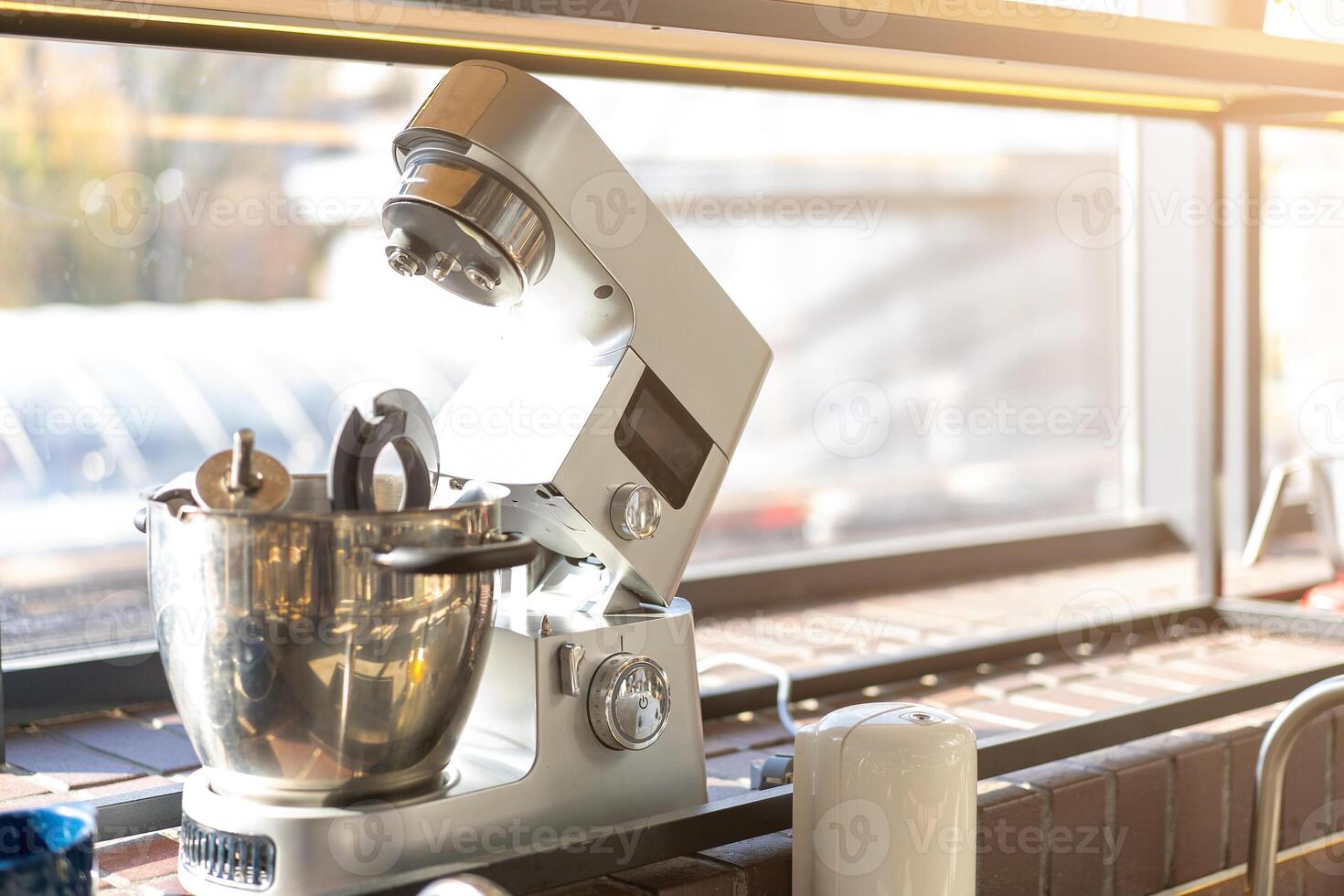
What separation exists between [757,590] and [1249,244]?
0.96 metres

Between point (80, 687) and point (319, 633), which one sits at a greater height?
point (319, 633)

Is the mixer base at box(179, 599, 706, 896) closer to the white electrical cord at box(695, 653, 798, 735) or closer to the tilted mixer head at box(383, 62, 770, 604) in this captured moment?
the tilted mixer head at box(383, 62, 770, 604)

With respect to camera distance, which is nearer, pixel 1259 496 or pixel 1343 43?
pixel 1343 43

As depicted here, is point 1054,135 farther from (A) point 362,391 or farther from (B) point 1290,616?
(A) point 362,391

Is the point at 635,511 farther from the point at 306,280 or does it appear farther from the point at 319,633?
the point at 306,280

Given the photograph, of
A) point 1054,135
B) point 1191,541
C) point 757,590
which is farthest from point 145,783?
point 1054,135

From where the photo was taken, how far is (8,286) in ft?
4.30

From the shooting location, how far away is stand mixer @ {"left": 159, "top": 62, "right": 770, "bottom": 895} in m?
0.77

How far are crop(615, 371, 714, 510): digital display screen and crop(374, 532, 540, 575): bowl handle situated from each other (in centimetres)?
18

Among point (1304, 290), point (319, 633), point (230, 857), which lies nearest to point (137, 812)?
point (230, 857)

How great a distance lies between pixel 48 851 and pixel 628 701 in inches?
14.1

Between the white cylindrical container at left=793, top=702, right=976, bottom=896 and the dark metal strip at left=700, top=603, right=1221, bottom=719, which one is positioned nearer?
the white cylindrical container at left=793, top=702, right=976, bottom=896

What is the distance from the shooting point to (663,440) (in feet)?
2.99

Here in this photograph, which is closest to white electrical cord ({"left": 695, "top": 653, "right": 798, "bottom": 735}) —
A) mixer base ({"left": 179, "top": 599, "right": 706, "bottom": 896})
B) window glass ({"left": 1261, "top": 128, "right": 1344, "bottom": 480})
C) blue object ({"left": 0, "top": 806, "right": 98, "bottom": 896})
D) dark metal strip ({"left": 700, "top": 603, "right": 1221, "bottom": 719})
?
dark metal strip ({"left": 700, "top": 603, "right": 1221, "bottom": 719})
